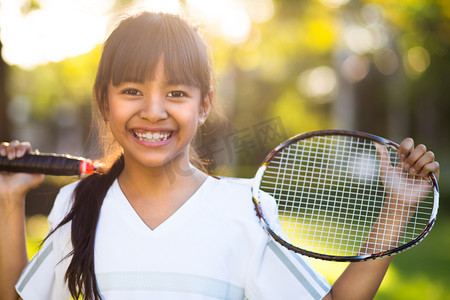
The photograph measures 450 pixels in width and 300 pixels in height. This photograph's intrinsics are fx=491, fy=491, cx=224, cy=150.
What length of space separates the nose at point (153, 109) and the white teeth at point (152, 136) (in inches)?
2.8

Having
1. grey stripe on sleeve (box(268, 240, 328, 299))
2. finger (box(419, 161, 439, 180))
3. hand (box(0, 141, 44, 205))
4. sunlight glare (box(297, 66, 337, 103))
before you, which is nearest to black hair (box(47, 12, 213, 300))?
hand (box(0, 141, 44, 205))

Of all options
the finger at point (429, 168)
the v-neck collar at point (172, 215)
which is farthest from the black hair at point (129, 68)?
the finger at point (429, 168)

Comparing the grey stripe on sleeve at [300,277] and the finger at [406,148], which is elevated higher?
the finger at [406,148]

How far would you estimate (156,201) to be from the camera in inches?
83.4

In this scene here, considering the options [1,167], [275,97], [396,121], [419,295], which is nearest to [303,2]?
[396,121]

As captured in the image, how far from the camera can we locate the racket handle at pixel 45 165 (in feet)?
7.78

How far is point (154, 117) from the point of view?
Answer: 197 centimetres

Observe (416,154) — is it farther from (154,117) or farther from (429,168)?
(154,117)

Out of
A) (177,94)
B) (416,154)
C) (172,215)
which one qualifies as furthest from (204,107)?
(416,154)

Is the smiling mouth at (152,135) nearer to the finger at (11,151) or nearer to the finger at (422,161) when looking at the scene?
the finger at (11,151)

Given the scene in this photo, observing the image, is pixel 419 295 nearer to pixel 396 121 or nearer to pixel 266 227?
pixel 266 227

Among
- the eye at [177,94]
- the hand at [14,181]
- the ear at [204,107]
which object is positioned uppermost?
the eye at [177,94]

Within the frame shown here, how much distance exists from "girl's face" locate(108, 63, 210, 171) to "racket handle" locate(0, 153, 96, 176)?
0.42 metres

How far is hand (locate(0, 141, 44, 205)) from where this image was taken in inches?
92.8
